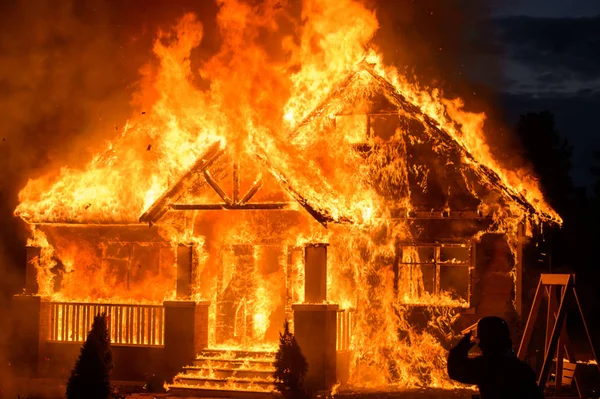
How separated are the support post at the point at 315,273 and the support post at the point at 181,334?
252 centimetres

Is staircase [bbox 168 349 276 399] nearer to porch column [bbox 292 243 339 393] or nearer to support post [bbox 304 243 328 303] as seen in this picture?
porch column [bbox 292 243 339 393]

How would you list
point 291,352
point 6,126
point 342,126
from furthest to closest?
point 6,126
point 342,126
point 291,352

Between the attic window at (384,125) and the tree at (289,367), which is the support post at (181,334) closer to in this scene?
the tree at (289,367)

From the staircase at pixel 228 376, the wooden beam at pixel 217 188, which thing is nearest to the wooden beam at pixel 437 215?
the wooden beam at pixel 217 188

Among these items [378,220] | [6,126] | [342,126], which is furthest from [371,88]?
[6,126]

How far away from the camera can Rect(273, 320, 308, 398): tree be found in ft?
46.6

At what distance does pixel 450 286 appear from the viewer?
19750mm

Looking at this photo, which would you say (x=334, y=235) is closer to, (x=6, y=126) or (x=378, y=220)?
(x=378, y=220)

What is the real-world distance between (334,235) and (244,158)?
9.67ft

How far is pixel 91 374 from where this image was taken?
14.1 metres

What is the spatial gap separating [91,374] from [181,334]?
447 cm

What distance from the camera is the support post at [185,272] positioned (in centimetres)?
1864

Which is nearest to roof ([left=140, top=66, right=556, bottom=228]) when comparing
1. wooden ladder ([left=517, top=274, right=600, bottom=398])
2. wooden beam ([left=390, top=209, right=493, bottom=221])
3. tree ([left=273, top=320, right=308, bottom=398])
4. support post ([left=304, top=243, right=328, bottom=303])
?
wooden beam ([left=390, top=209, right=493, bottom=221])

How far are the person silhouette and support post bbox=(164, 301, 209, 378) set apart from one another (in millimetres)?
11479
